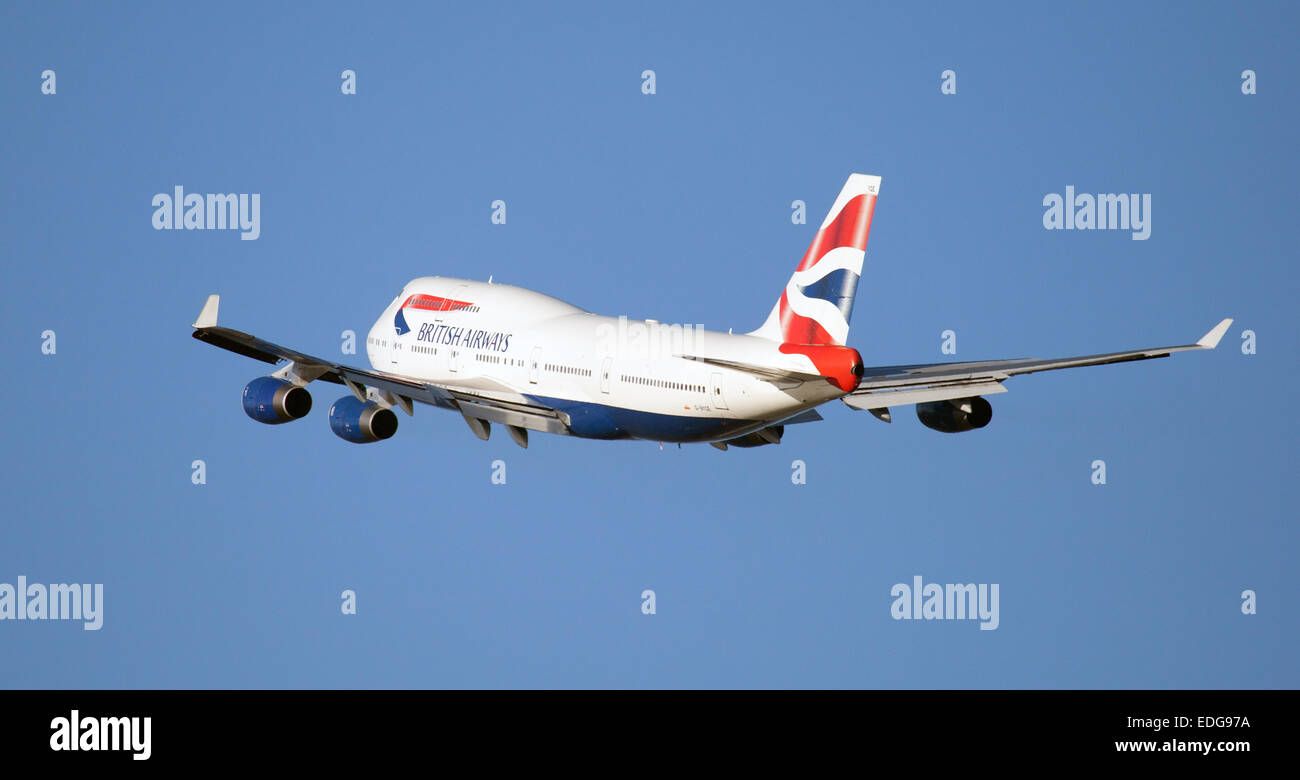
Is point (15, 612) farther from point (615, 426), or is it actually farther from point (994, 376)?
point (994, 376)

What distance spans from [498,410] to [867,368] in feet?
35.5

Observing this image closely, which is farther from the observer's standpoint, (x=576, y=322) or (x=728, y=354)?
(x=576, y=322)

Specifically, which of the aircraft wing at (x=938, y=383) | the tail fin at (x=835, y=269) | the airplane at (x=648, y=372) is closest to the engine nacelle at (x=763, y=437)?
the airplane at (x=648, y=372)

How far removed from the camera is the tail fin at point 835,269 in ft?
196

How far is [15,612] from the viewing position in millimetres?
67562

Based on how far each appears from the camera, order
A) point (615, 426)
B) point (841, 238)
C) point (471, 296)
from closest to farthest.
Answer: point (841, 238), point (615, 426), point (471, 296)

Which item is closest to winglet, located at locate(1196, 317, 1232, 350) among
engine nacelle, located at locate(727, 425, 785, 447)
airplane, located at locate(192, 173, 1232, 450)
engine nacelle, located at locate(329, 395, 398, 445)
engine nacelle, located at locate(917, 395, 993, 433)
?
airplane, located at locate(192, 173, 1232, 450)

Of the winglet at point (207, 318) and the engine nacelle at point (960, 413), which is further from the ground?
the winglet at point (207, 318)

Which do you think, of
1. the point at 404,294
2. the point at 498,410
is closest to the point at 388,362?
the point at 404,294

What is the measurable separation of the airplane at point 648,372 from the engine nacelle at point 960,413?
28mm

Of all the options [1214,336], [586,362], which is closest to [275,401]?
[586,362]

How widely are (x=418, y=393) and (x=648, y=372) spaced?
7033 mm

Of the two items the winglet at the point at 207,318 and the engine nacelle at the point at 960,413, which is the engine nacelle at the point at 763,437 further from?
the winglet at the point at 207,318

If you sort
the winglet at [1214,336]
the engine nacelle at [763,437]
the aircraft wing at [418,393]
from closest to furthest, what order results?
the winglet at [1214,336] < the aircraft wing at [418,393] < the engine nacelle at [763,437]
